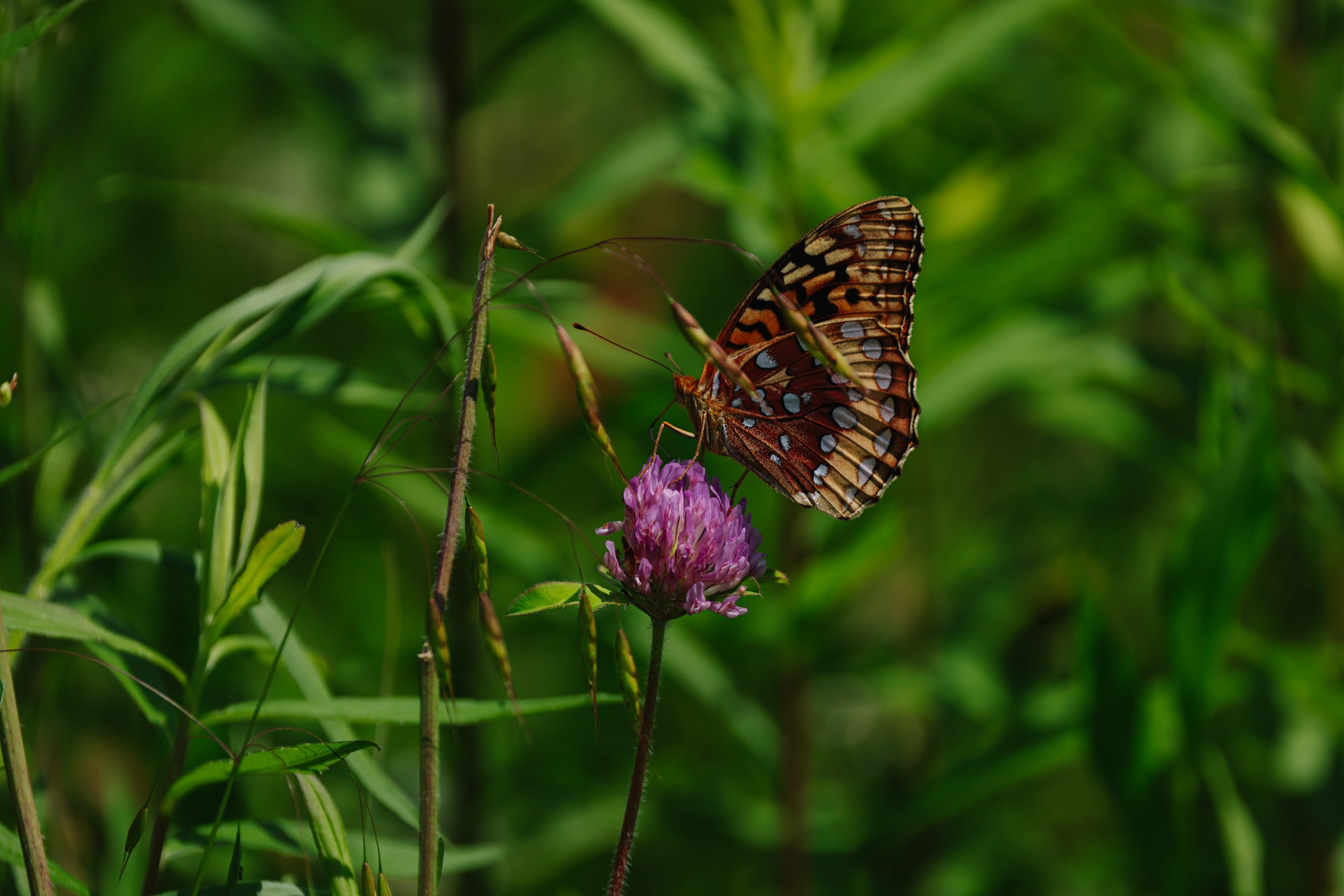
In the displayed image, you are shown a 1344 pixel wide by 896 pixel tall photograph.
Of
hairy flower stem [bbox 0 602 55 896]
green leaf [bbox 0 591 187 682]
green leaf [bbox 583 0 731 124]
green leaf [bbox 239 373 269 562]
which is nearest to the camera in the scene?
hairy flower stem [bbox 0 602 55 896]

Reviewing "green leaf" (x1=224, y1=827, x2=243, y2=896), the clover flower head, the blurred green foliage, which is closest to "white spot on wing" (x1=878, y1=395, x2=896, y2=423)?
the blurred green foliage

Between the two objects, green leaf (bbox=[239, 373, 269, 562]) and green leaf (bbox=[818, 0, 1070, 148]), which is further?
green leaf (bbox=[818, 0, 1070, 148])

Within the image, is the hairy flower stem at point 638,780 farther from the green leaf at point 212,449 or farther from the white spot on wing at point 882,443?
the white spot on wing at point 882,443

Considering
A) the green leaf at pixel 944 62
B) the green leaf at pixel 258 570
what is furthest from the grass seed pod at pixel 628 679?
the green leaf at pixel 944 62

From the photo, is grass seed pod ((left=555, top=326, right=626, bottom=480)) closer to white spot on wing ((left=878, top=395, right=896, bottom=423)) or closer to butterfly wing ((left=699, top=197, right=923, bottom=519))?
butterfly wing ((left=699, top=197, right=923, bottom=519))

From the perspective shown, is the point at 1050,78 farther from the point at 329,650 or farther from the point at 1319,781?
the point at 329,650

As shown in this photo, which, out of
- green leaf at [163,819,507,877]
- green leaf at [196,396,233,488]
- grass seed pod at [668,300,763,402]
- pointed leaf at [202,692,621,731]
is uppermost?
grass seed pod at [668,300,763,402]

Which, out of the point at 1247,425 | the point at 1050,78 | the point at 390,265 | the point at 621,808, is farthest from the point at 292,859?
the point at 1050,78
